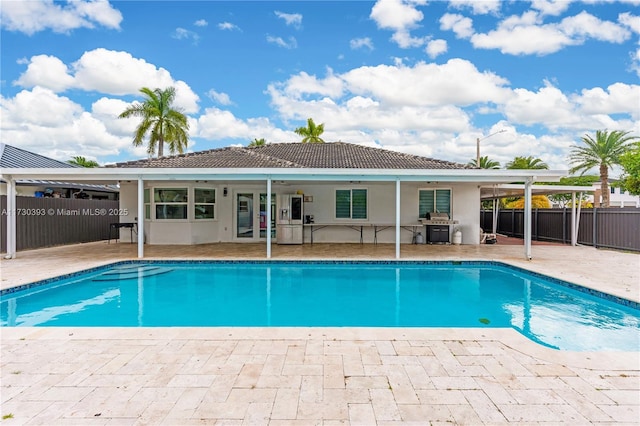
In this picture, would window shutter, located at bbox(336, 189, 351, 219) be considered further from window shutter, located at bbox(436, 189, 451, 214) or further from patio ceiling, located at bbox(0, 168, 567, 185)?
patio ceiling, located at bbox(0, 168, 567, 185)

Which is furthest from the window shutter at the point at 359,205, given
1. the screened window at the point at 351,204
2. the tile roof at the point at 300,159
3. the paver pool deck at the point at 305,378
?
the paver pool deck at the point at 305,378

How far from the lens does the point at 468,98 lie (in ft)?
66.2

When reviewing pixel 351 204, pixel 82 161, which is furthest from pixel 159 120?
pixel 82 161

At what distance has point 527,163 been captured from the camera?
102ft

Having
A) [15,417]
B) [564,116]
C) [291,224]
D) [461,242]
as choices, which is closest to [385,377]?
[15,417]

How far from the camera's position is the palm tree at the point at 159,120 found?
21.7m

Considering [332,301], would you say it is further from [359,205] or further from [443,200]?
[443,200]

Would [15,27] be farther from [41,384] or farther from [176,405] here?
[176,405]

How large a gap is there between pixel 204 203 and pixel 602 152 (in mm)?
23038

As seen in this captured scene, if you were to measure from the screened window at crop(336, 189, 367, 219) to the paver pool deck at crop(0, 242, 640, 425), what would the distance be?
938 centimetres

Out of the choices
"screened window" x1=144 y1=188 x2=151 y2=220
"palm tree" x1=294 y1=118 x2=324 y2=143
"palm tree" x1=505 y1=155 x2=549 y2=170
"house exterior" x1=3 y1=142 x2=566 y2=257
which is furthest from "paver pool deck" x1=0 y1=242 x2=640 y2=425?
"palm tree" x1=505 y1=155 x2=549 y2=170

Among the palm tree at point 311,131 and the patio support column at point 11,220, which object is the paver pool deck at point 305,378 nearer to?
the patio support column at point 11,220

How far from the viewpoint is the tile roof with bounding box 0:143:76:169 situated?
14095mm

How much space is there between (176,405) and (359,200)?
1138 cm
